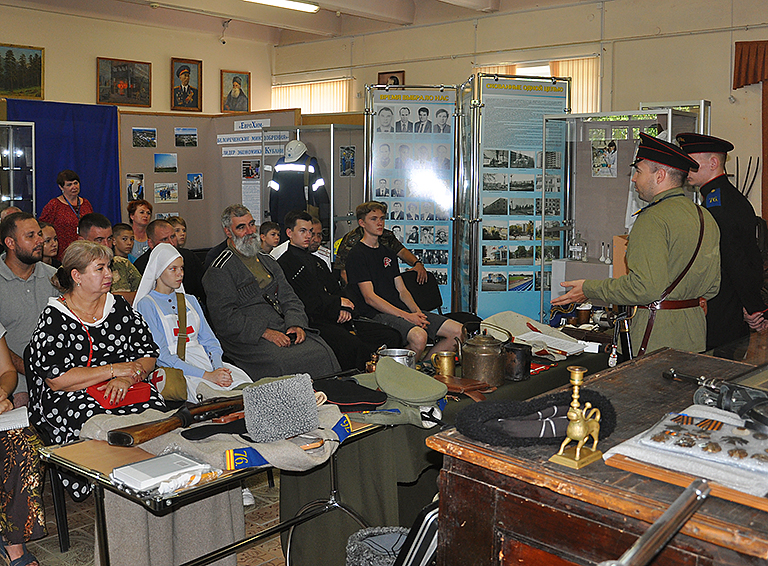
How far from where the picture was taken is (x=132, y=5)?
1114 centimetres

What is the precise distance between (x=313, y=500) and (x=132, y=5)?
407 inches

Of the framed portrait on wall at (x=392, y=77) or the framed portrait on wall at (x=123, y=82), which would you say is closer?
the framed portrait on wall at (x=123, y=82)

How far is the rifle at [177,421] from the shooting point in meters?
2.22

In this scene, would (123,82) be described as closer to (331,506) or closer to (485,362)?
(485,362)

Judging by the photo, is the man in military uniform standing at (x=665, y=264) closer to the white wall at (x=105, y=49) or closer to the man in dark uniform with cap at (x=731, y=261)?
the man in dark uniform with cap at (x=731, y=261)

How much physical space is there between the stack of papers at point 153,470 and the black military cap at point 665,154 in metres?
2.32

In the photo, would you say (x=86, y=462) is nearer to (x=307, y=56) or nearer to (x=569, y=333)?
(x=569, y=333)

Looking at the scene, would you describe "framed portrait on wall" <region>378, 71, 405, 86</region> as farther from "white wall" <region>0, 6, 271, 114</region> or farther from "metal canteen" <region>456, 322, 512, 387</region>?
"metal canteen" <region>456, 322, 512, 387</region>

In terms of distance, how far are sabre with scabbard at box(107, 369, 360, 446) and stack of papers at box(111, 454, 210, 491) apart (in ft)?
0.42

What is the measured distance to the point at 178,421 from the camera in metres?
2.34

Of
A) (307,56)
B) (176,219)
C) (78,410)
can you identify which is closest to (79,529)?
(78,410)

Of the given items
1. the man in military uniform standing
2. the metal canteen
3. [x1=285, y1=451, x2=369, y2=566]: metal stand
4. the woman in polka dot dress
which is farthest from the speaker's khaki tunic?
the woman in polka dot dress

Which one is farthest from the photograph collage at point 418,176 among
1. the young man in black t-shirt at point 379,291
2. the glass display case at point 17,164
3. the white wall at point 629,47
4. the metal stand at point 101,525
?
the metal stand at point 101,525

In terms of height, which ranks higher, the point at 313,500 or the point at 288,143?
the point at 288,143
